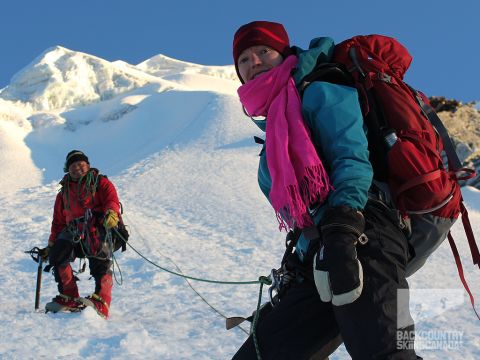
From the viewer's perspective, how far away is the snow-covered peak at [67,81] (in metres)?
53.6

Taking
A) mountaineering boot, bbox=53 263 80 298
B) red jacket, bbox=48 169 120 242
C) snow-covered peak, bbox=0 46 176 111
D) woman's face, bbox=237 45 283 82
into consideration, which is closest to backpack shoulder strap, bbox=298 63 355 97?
woman's face, bbox=237 45 283 82

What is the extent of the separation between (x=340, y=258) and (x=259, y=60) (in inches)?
41.2

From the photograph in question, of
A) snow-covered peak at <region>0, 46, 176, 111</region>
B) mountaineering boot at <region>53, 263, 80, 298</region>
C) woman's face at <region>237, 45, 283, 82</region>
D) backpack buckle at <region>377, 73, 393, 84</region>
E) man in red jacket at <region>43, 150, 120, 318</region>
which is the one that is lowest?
mountaineering boot at <region>53, 263, 80, 298</region>

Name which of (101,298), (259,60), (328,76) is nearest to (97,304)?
(101,298)

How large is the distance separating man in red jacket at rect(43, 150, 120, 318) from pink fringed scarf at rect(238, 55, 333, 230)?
335 centimetres

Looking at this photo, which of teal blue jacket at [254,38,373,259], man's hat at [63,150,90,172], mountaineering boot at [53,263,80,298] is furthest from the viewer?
man's hat at [63,150,90,172]

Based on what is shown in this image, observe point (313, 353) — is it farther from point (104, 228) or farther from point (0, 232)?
point (0, 232)

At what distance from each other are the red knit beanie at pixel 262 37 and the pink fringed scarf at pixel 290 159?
10.3 inches

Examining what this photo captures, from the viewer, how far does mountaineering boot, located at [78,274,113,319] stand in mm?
4958

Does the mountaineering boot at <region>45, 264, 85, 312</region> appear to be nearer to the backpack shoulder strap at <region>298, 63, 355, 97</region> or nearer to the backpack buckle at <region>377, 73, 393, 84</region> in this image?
the backpack shoulder strap at <region>298, 63, 355, 97</region>

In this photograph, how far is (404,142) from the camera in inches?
77.9

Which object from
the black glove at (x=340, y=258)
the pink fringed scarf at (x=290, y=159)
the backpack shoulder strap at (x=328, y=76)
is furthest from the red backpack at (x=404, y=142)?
the black glove at (x=340, y=258)

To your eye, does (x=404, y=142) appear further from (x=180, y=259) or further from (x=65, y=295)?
(x=180, y=259)

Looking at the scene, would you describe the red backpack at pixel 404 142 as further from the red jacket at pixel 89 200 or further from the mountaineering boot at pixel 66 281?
the mountaineering boot at pixel 66 281
